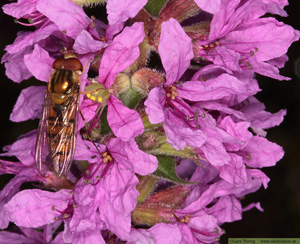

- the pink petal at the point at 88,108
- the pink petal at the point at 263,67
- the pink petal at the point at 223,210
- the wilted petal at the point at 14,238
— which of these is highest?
the pink petal at the point at 263,67

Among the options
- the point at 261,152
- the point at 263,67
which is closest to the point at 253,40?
the point at 263,67

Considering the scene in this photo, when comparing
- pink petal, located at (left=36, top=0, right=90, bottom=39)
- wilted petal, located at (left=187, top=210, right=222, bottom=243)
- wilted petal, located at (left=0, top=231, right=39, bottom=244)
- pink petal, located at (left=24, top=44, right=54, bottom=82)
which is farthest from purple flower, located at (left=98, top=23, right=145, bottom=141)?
wilted petal, located at (left=0, top=231, right=39, bottom=244)

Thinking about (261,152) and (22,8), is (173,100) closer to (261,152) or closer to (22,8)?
(261,152)

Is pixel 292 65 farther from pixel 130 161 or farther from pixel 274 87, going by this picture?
pixel 130 161

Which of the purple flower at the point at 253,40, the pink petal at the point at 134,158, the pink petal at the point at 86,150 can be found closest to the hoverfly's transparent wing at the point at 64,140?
the pink petal at the point at 86,150

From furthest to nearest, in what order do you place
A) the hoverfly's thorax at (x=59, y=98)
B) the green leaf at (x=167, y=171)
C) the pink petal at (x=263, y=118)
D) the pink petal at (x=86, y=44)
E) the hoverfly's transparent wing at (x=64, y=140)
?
the pink petal at (x=263, y=118) < the green leaf at (x=167, y=171) < the hoverfly's thorax at (x=59, y=98) < the hoverfly's transparent wing at (x=64, y=140) < the pink petal at (x=86, y=44)

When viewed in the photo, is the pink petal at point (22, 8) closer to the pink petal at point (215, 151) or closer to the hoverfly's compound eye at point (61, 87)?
the hoverfly's compound eye at point (61, 87)
